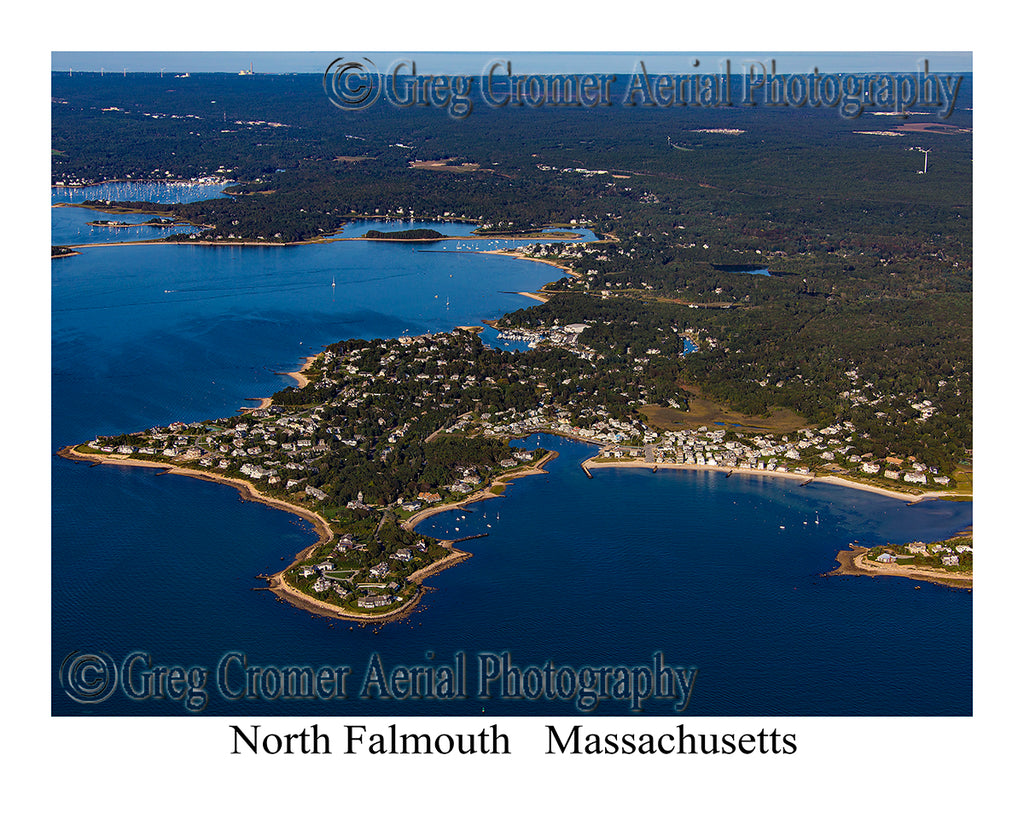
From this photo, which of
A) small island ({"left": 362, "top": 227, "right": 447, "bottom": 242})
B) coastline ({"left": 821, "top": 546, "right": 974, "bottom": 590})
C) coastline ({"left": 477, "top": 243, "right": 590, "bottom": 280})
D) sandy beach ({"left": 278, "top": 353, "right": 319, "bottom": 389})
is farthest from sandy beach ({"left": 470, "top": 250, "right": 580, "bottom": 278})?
coastline ({"left": 821, "top": 546, "right": 974, "bottom": 590})

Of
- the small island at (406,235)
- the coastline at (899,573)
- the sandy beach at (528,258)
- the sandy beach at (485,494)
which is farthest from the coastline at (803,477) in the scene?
the small island at (406,235)

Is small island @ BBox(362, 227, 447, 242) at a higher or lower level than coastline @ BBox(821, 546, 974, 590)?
higher

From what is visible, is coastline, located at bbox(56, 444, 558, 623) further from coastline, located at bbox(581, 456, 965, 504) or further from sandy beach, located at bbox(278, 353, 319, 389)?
sandy beach, located at bbox(278, 353, 319, 389)

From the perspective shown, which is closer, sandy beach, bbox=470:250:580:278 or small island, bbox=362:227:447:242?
sandy beach, bbox=470:250:580:278

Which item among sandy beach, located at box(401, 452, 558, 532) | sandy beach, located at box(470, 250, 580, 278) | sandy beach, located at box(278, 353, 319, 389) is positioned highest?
sandy beach, located at box(470, 250, 580, 278)

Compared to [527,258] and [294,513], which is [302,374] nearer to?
[294,513]

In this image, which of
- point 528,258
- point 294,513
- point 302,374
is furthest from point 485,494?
point 528,258

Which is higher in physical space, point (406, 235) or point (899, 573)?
point (406, 235)

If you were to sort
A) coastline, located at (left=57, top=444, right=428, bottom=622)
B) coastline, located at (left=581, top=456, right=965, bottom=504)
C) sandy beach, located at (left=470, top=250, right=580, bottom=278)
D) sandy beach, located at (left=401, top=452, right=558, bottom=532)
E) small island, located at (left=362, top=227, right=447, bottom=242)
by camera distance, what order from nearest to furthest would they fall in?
coastline, located at (left=57, top=444, right=428, bottom=622)
sandy beach, located at (left=401, top=452, right=558, bottom=532)
coastline, located at (left=581, top=456, right=965, bottom=504)
sandy beach, located at (left=470, top=250, right=580, bottom=278)
small island, located at (left=362, top=227, right=447, bottom=242)
